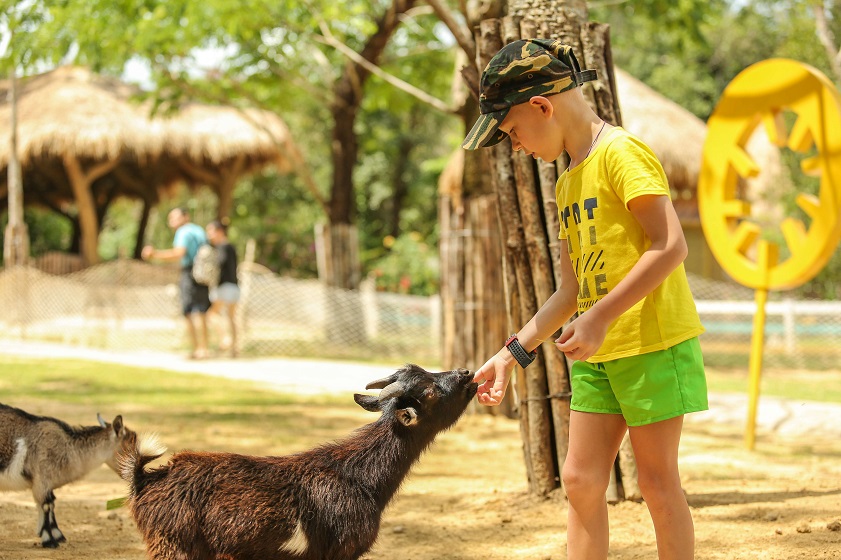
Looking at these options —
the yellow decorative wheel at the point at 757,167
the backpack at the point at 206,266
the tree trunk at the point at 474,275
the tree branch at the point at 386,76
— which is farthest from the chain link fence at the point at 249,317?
the yellow decorative wheel at the point at 757,167

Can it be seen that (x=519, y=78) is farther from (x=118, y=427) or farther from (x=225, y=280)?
(x=225, y=280)

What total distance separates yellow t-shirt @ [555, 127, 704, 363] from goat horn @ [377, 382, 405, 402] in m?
0.84

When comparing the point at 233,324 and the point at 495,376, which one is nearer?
the point at 495,376

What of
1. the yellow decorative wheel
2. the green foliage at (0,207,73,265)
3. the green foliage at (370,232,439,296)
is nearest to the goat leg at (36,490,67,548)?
the yellow decorative wheel

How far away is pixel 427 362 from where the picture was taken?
13219 millimetres

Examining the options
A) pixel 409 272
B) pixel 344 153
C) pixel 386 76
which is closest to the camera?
pixel 386 76

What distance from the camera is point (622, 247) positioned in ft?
9.85

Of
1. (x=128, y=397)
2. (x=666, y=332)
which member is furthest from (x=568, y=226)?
(x=128, y=397)

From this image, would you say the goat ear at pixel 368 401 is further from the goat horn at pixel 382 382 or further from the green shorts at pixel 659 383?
the green shorts at pixel 659 383

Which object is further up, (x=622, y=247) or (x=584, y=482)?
(x=622, y=247)

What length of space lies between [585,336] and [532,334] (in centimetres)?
51

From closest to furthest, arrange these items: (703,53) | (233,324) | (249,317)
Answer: (233,324) < (249,317) < (703,53)

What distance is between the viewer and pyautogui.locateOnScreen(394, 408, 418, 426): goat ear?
3484 millimetres

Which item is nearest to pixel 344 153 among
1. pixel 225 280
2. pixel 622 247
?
pixel 225 280
